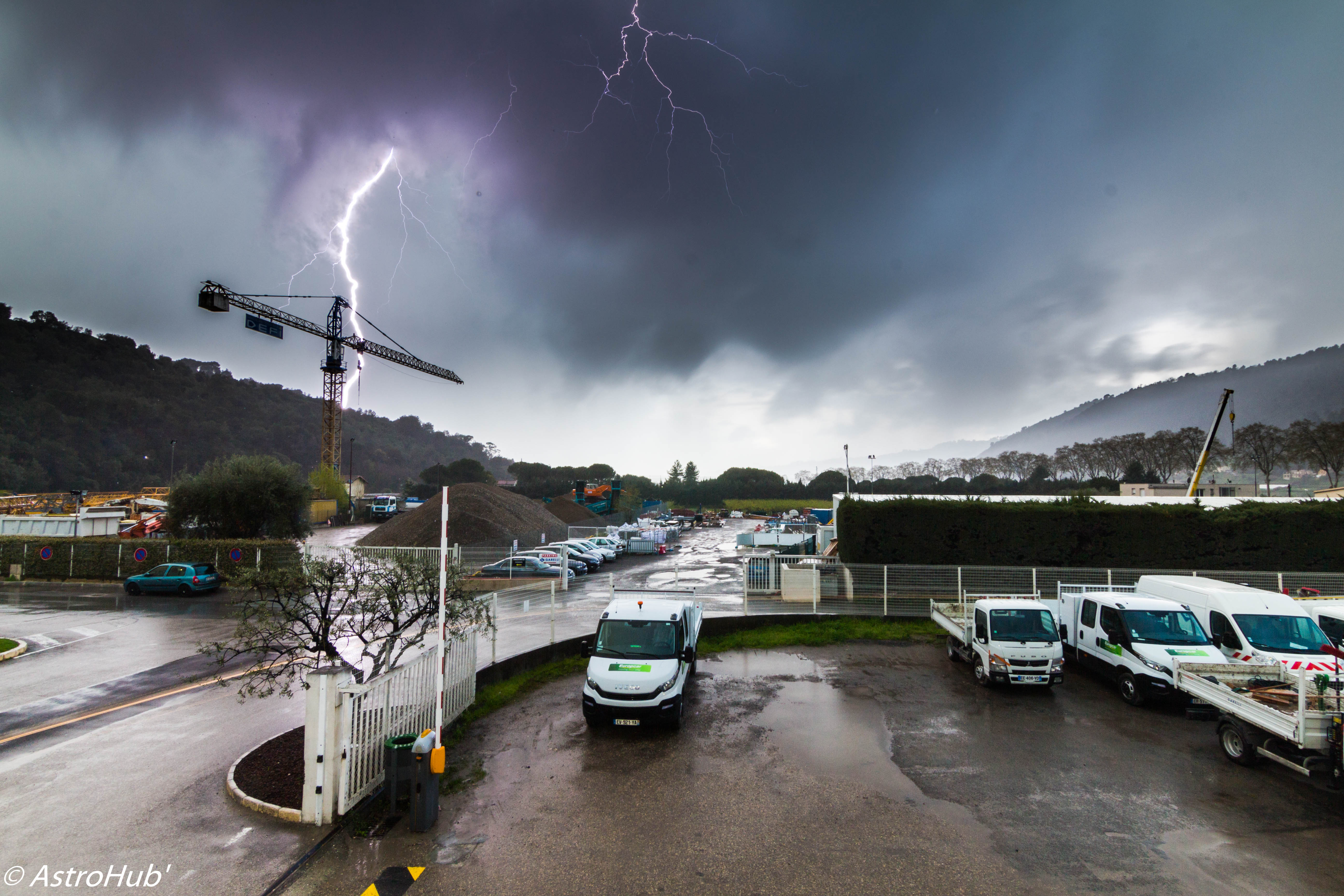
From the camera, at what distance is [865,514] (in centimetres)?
2400

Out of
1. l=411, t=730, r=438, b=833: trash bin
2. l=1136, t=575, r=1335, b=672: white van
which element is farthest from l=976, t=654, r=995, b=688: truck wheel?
l=411, t=730, r=438, b=833: trash bin

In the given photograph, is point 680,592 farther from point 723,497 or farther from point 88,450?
point 88,450

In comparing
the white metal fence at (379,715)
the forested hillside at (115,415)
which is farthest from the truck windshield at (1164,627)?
the forested hillside at (115,415)

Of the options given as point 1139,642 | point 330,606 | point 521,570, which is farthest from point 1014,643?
point 521,570

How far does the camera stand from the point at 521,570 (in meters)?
29.4

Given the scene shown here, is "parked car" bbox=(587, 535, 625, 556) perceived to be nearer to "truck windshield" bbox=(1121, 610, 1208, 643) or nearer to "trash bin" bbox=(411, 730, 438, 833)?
"truck windshield" bbox=(1121, 610, 1208, 643)

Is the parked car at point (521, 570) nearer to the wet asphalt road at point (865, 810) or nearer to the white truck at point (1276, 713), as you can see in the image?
the wet asphalt road at point (865, 810)

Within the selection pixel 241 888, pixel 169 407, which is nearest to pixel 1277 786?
pixel 241 888

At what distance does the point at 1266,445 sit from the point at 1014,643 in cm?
8976

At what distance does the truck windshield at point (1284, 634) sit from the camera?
11.3 m

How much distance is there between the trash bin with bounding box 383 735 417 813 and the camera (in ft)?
22.8

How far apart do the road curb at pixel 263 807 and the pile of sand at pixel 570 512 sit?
47.4m

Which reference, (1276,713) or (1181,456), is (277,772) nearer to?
(1276,713)

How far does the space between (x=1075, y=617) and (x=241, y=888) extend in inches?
644
